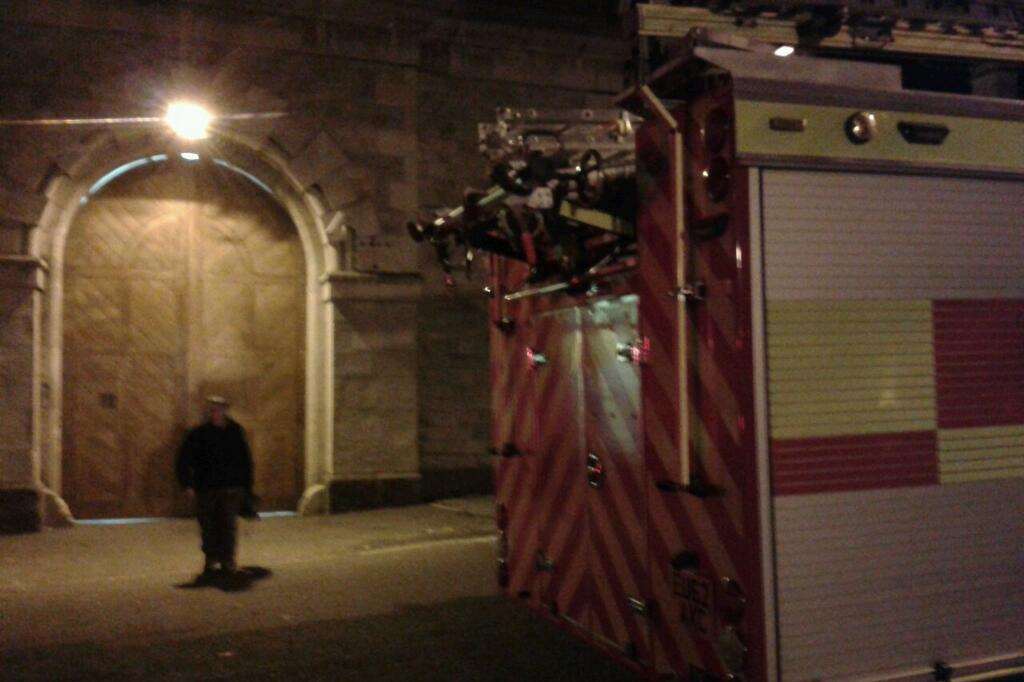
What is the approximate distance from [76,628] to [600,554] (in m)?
4.23

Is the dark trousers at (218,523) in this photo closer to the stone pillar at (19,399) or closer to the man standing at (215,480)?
the man standing at (215,480)

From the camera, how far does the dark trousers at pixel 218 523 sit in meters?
8.70

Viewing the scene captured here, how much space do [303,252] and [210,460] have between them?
444 cm

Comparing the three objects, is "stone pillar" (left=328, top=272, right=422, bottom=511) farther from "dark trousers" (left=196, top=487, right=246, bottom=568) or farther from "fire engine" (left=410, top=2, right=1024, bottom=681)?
"fire engine" (left=410, top=2, right=1024, bottom=681)

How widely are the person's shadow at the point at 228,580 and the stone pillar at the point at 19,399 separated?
313cm

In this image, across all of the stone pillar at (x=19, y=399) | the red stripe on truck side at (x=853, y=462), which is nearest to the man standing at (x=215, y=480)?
the stone pillar at (x=19, y=399)

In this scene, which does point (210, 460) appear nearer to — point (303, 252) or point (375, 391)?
point (375, 391)

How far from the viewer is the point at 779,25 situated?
17.5ft

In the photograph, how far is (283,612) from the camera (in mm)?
7523

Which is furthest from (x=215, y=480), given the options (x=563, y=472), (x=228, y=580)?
(x=563, y=472)

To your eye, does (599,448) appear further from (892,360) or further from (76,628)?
(76,628)

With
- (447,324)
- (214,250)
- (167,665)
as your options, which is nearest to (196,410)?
(214,250)

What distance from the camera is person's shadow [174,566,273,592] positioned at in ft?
27.6

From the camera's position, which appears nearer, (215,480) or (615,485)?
(615,485)
